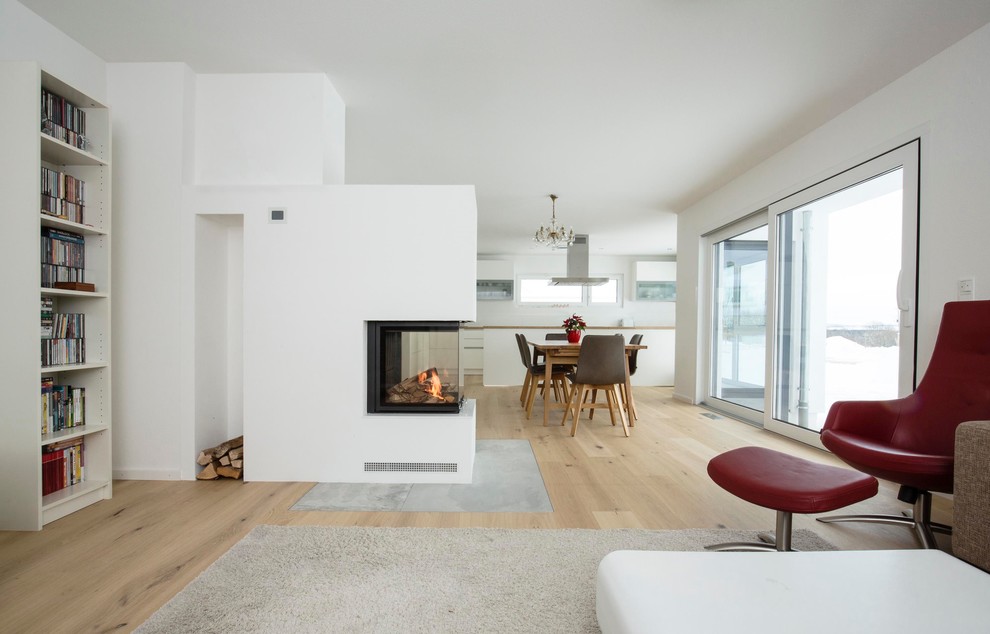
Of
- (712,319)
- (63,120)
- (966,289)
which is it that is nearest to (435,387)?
(63,120)

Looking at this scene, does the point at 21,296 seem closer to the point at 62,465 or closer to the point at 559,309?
the point at 62,465

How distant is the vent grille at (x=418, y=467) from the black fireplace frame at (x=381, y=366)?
0.30m

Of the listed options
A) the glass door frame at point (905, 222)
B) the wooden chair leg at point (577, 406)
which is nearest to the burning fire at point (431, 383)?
the wooden chair leg at point (577, 406)

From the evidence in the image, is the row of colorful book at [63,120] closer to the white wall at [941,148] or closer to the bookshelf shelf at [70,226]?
the bookshelf shelf at [70,226]

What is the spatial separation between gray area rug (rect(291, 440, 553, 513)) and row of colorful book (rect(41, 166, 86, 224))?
1.85m

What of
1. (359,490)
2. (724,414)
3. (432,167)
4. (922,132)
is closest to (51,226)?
(359,490)

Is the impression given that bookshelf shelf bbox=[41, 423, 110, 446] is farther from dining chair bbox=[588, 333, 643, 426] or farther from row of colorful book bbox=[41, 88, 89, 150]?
dining chair bbox=[588, 333, 643, 426]

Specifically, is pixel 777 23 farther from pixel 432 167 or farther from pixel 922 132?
pixel 432 167

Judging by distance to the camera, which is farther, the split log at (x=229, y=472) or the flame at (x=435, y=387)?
the flame at (x=435, y=387)

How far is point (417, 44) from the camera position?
230 cm

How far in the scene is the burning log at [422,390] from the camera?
8.45 ft

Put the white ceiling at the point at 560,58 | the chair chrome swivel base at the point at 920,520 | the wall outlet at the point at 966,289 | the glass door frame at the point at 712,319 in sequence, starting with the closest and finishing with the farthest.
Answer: the chair chrome swivel base at the point at 920,520 < the white ceiling at the point at 560,58 < the wall outlet at the point at 966,289 < the glass door frame at the point at 712,319

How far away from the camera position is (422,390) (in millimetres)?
2623

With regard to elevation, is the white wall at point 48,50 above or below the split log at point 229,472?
above
